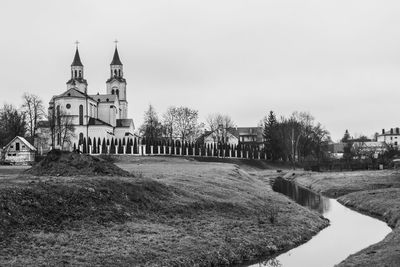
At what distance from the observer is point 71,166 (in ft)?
101

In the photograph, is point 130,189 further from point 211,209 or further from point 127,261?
point 127,261

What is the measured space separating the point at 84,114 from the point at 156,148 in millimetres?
19152

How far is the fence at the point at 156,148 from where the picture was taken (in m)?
104

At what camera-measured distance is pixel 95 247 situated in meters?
17.8

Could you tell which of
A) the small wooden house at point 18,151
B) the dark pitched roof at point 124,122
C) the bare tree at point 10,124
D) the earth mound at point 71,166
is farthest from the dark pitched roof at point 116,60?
the earth mound at point 71,166

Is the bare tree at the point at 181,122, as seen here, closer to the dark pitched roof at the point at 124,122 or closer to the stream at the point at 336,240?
the dark pitched roof at the point at 124,122

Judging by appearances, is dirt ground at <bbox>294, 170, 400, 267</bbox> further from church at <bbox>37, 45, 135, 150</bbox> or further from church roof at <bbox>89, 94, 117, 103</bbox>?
church roof at <bbox>89, 94, 117, 103</bbox>

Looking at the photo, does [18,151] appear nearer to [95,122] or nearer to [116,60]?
[95,122]

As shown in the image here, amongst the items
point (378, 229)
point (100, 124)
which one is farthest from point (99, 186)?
point (100, 124)

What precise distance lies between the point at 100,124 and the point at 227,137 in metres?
39.2

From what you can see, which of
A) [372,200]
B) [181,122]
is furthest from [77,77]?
[372,200]

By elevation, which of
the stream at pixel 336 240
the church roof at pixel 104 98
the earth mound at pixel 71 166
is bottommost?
the stream at pixel 336 240

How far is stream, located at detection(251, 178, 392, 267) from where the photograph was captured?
21312 mm

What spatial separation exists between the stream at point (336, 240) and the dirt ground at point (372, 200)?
1.09 meters
